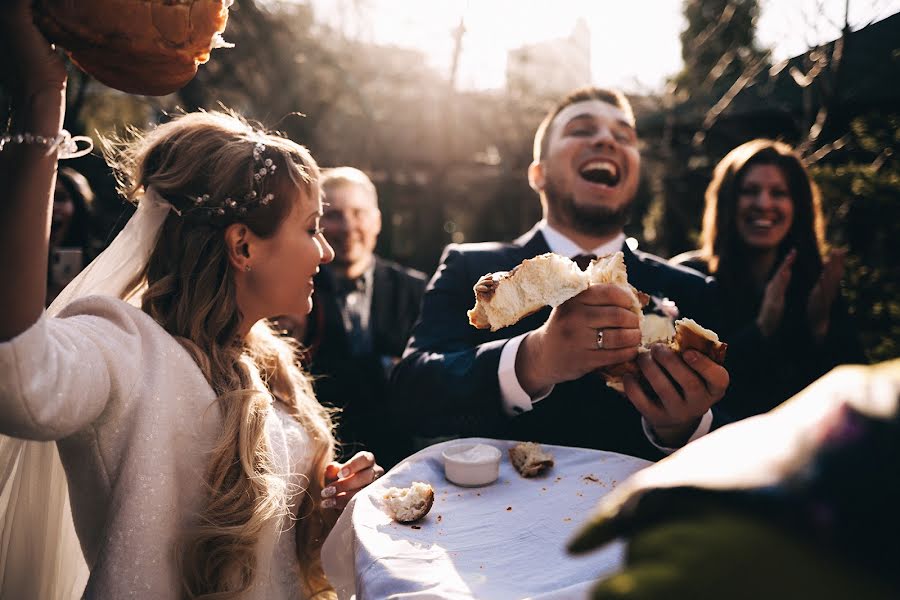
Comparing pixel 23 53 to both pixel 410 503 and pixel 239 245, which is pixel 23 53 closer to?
pixel 239 245

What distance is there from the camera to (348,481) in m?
1.89

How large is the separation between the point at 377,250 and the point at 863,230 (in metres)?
7.25

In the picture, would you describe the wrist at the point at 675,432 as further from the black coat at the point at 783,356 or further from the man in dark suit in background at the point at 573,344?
the black coat at the point at 783,356

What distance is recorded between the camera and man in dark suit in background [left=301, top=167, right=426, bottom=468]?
3795 mm

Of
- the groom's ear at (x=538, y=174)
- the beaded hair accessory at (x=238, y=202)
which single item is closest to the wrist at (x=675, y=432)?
the groom's ear at (x=538, y=174)

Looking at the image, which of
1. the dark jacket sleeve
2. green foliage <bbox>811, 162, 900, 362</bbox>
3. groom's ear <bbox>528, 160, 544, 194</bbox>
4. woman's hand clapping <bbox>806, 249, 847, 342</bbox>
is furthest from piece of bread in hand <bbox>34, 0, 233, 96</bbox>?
green foliage <bbox>811, 162, 900, 362</bbox>

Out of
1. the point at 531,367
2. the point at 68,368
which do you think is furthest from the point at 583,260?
the point at 68,368

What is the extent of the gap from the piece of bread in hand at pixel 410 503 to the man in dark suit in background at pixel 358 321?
2.21 metres

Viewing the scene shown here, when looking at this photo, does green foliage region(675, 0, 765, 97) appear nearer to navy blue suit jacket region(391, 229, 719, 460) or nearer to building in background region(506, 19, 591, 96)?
building in background region(506, 19, 591, 96)

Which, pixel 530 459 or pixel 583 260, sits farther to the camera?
pixel 583 260

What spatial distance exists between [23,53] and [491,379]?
1.66m

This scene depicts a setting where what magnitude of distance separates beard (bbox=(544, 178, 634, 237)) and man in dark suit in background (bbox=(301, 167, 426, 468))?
1854 millimetres

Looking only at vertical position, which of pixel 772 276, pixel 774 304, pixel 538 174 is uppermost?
pixel 538 174

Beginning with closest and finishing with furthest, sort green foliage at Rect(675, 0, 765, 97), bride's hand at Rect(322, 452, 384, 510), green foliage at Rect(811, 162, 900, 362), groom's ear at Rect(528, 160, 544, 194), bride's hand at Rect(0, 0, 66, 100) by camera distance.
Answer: bride's hand at Rect(0, 0, 66, 100)
bride's hand at Rect(322, 452, 384, 510)
groom's ear at Rect(528, 160, 544, 194)
green foliage at Rect(811, 162, 900, 362)
green foliage at Rect(675, 0, 765, 97)
